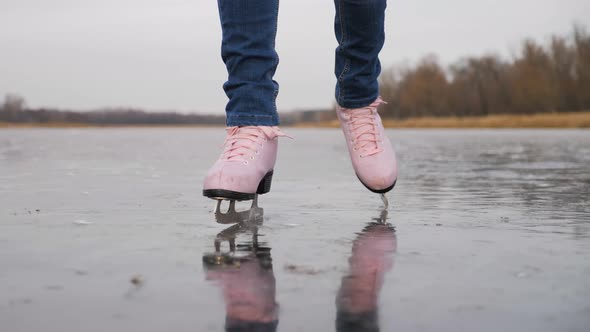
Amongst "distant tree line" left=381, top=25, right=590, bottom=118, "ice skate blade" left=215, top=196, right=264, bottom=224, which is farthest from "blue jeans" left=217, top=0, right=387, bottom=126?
"distant tree line" left=381, top=25, right=590, bottom=118

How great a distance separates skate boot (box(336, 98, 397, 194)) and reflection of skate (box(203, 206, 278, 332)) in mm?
765

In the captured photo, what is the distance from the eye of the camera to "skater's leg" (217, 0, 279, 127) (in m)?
2.25

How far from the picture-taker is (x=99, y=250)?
158 centimetres

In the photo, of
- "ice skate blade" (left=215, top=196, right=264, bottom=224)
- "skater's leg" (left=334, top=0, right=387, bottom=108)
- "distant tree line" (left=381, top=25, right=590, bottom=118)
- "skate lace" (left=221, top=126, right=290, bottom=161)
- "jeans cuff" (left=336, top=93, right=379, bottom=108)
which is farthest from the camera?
"distant tree line" (left=381, top=25, right=590, bottom=118)

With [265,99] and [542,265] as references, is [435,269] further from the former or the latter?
[265,99]

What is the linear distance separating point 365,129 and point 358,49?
29 centimetres

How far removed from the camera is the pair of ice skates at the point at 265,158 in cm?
210

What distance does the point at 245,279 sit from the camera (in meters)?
1.28

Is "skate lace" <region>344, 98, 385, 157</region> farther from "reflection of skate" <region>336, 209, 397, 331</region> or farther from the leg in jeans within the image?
"reflection of skate" <region>336, 209, 397, 331</region>

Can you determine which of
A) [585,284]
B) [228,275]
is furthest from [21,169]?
[585,284]

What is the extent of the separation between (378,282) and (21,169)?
3.65m

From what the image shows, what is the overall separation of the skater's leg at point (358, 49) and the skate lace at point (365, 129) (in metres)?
0.03

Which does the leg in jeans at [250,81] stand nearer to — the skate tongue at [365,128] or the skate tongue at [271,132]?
the skate tongue at [271,132]

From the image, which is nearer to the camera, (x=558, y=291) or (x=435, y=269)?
(x=558, y=291)
